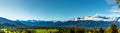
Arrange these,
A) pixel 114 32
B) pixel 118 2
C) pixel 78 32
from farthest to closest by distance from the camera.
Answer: pixel 78 32
pixel 114 32
pixel 118 2

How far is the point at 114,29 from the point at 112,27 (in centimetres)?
84

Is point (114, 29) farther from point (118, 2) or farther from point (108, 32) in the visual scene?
point (118, 2)

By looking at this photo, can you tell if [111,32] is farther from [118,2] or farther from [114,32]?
[118,2]

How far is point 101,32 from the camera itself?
101 meters

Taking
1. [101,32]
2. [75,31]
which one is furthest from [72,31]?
[101,32]

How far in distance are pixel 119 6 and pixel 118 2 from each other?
0.50 m

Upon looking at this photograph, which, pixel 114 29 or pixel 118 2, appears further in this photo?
pixel 114 29

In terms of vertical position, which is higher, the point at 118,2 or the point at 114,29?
the point at 118,2

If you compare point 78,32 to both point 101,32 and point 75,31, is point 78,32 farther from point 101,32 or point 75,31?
point 101,32

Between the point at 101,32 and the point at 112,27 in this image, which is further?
the point at 101,32

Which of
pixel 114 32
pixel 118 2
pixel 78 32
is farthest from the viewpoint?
pixel 78 32

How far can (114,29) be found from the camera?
70.2 meters

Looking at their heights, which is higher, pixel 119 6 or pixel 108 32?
pixel 119 6

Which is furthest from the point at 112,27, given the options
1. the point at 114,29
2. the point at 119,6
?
the point at 119,6
